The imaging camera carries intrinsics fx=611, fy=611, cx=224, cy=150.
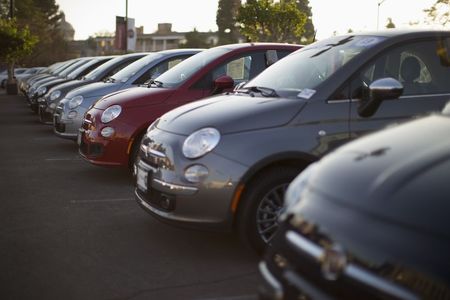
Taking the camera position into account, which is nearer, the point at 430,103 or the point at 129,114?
the point at 430,103

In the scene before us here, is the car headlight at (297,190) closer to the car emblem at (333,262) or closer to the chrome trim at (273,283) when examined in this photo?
the chrome trim at (273,283)

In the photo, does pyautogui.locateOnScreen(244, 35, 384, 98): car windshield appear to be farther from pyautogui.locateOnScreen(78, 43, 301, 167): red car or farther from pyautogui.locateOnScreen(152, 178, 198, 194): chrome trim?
pyautogui.locateOnScreen(78, 43, 301, 167): red car

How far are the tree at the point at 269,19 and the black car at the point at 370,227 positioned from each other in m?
44.6

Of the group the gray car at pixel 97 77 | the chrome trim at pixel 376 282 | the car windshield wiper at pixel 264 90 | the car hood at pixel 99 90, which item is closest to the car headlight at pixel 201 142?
the car windshield wiper at pixel 264 90

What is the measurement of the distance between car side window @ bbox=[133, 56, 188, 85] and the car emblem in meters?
7.61

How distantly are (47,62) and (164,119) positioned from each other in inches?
2345

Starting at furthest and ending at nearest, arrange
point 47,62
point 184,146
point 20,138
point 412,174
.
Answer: point 47,62 → point 20,138 → point 184,146 → point 412,174

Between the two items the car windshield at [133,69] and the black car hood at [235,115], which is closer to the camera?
the black car hood at [235,115]

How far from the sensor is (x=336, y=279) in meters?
1.98

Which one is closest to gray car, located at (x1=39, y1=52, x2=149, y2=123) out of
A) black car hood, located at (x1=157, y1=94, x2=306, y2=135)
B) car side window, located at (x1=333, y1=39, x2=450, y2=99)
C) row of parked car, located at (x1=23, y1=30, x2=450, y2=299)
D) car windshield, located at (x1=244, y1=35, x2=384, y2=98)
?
row of parked car, located at (x1=23, y1=30, x2=450, y2=299)

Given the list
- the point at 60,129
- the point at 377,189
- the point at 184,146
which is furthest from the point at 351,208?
the point at 60,129

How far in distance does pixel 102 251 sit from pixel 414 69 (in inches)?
117

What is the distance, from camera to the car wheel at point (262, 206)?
4.34 m

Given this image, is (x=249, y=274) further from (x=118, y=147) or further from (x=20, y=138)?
(x=20, y=138)
